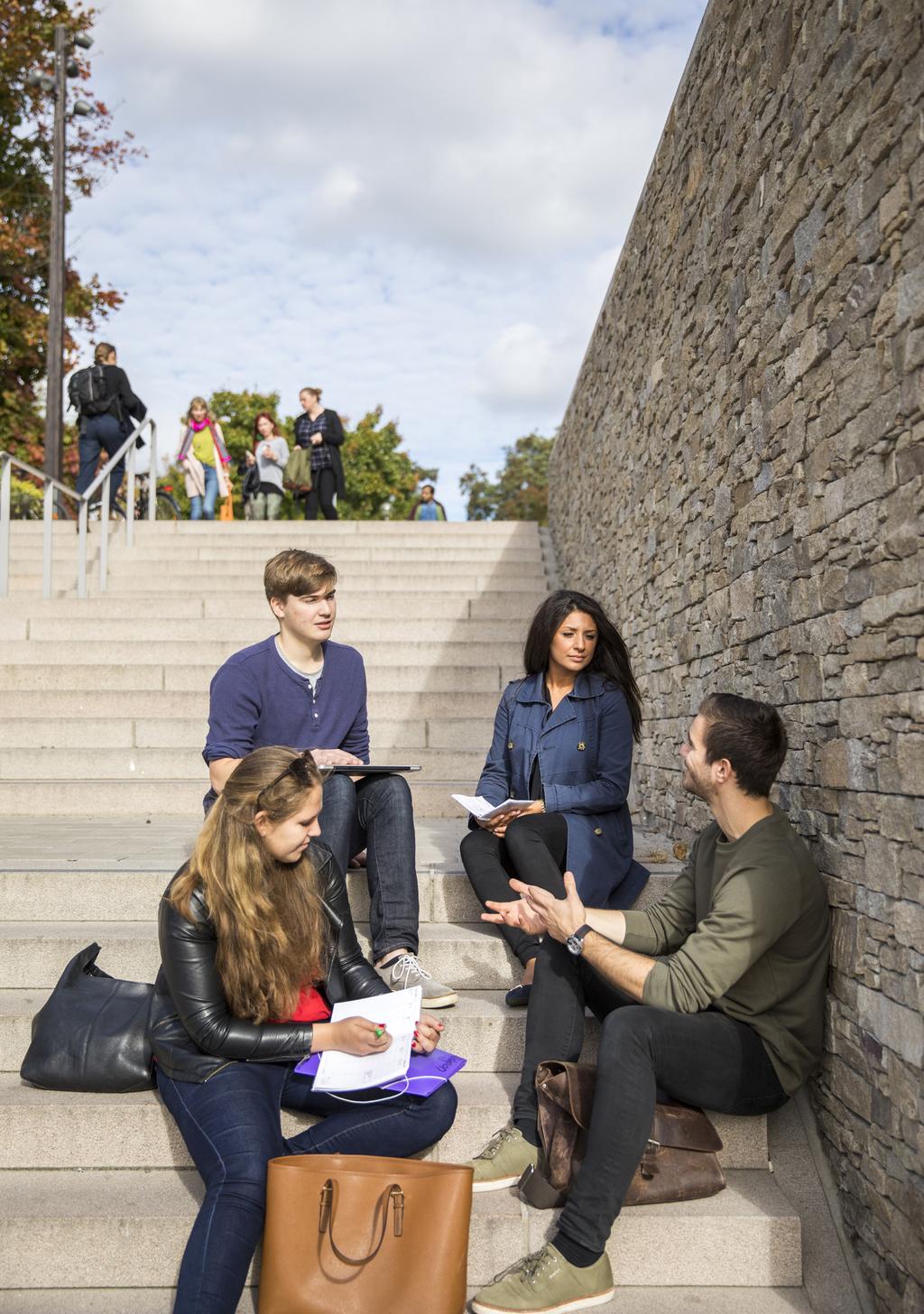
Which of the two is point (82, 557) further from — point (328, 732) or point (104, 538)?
point (328, 732)

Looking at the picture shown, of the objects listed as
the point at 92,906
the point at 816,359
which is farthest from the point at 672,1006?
the point at 92,906

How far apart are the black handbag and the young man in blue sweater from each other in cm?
73

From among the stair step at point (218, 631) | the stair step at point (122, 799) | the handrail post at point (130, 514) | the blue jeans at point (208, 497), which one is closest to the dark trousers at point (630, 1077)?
the stair step at point (122, 799)

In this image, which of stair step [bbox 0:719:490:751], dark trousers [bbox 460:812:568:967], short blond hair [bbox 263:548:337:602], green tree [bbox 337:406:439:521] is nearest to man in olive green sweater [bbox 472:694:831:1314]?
dark trousers [bbox 460:812:568:967]

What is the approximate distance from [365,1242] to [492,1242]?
1.25 ft

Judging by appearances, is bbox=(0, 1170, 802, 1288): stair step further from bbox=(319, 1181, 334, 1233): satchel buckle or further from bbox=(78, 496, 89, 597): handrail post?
bbox=(78, 496, 89, 597): handrail post

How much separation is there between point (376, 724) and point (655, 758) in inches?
70.6

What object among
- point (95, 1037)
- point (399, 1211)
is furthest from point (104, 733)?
point (399, 1211)

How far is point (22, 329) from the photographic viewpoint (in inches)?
620

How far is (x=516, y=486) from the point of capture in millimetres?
41500

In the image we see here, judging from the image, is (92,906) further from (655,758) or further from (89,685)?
(89,685)

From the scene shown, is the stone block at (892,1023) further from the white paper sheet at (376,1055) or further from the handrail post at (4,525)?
the handrail post at (4,525)

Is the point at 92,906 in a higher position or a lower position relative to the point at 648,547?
lower

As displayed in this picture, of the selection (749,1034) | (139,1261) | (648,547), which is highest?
(648,547)
